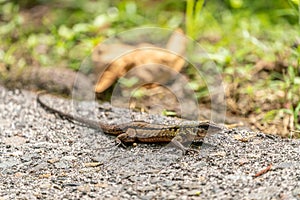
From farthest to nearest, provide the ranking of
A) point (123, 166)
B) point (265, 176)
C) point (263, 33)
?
point (263, 33)
point (123, 166)
point (265, 176)

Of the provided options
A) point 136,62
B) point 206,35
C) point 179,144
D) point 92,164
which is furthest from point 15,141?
point 206,35

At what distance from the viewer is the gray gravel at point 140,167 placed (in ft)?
12.8

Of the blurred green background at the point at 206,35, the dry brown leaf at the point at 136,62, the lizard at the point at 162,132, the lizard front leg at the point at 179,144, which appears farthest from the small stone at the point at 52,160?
the blurred green background at the point at 206,35

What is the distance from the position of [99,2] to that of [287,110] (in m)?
3.57

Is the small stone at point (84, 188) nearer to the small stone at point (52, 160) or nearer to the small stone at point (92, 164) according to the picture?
the small stone at point (92, 164)

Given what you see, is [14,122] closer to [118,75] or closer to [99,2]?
[118,75]

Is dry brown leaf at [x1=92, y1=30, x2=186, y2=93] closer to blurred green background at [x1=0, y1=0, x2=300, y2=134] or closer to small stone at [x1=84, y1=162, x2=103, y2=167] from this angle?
blurred green background at [x1=0, y1=0, x2=300, y2=134]

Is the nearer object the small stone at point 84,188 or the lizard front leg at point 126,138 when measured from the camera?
the small stone at point 84,188

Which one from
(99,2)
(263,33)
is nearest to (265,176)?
(263,33)

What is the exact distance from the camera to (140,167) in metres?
4.36

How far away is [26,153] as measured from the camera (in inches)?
191

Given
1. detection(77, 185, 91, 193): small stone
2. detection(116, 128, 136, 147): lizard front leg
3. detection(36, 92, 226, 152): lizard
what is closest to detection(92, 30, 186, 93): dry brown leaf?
detection(36, 92, 226, 152): lizard

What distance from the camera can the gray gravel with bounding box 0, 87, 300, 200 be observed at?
153 inches

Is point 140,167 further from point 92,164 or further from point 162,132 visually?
point 162,132
